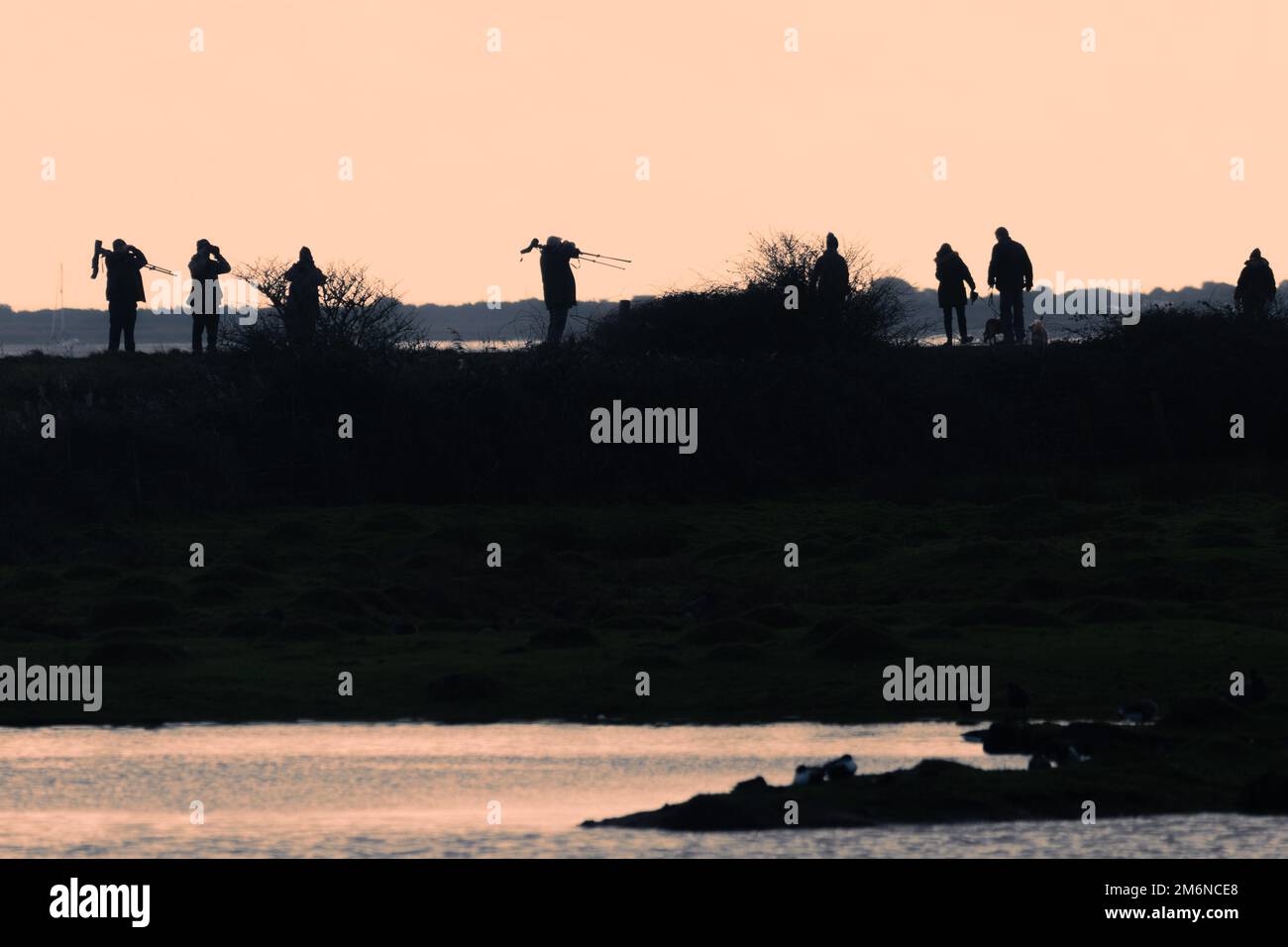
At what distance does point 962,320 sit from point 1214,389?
22.4 feet

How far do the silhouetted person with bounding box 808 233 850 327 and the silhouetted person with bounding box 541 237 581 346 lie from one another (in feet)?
17.9

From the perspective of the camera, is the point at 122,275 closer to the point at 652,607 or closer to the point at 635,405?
the point at 635,405

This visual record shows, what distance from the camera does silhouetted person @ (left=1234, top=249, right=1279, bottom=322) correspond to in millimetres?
55844

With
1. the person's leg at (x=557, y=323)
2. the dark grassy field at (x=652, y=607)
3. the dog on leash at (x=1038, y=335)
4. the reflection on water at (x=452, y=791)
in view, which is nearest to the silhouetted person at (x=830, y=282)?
the dog on leash at (x=1038, y=335)

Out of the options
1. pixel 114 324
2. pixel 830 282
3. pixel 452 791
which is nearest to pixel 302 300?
pixel 114 324

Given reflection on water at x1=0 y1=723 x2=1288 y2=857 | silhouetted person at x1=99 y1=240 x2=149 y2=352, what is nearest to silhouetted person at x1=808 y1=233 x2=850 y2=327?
silhouetted person at x1=99 y1=240 x2=149 y2=352

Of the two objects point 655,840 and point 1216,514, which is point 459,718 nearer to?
point 655,840

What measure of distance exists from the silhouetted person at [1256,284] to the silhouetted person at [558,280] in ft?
51.9

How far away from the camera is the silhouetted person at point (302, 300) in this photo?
50969mm

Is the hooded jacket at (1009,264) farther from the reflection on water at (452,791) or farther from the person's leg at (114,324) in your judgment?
the reflection on water at (452,791)

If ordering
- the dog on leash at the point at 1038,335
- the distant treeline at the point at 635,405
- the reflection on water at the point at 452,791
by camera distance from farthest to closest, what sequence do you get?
1. the dog on leash at the point at 1038,335
2. the distant treeline at the point at 635,405
3. the reflection on water at the point at 452,791

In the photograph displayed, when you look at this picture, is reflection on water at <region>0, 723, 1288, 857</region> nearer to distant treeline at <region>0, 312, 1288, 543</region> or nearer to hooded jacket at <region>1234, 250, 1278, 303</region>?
distant treeline at <region>0, 312, 1288, 543</region>

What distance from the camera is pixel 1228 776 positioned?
21.7 meters
